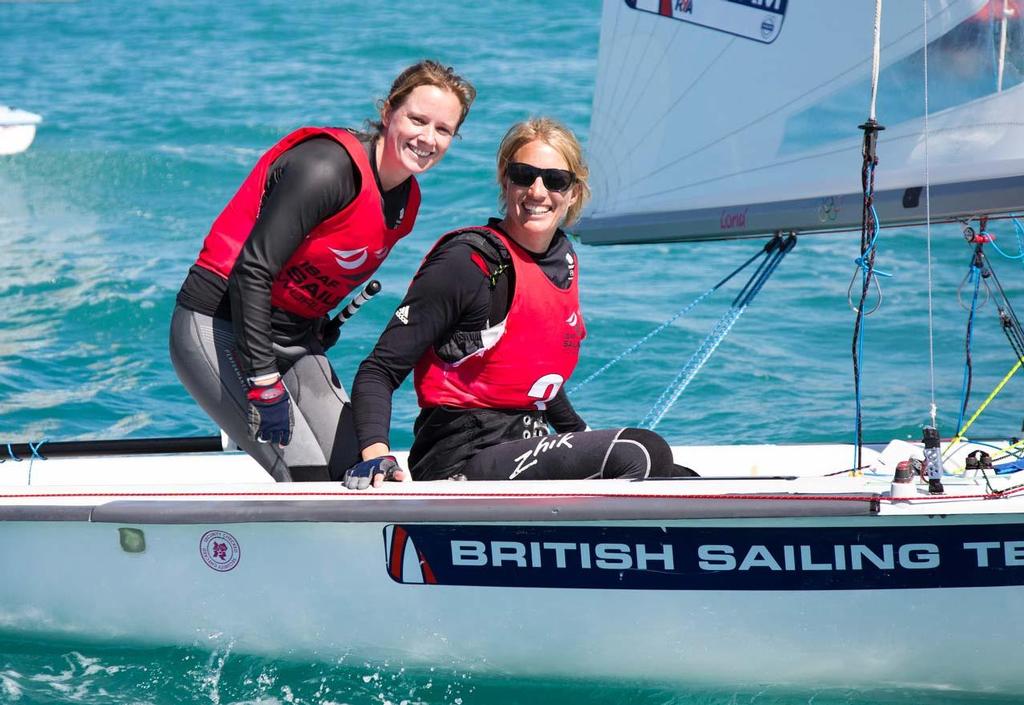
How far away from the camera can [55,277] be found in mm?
7453

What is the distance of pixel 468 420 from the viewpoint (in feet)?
9.48

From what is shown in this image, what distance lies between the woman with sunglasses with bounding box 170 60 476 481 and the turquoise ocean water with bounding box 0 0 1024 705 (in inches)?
21.9

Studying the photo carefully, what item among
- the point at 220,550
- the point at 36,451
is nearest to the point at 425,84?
the point at 220,550

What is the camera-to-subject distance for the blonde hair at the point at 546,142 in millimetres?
2789

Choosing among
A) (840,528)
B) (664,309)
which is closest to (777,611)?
(840,528)

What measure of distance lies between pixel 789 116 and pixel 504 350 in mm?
1180

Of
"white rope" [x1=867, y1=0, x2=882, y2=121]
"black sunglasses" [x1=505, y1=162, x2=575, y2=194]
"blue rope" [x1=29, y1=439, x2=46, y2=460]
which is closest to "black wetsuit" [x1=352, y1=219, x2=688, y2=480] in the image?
"black sunglasses" [x1=505, y1=162, x2=575, y2=194]

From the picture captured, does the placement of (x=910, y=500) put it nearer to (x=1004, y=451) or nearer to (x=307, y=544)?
(x=1004, y=451)

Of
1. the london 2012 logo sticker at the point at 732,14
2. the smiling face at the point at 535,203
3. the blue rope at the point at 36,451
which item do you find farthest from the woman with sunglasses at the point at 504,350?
the blue rope at the point at 36,451

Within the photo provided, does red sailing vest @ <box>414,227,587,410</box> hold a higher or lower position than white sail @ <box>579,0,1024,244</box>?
lower

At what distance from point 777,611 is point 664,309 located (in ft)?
13.7

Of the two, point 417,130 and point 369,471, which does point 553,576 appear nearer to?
point 369,471

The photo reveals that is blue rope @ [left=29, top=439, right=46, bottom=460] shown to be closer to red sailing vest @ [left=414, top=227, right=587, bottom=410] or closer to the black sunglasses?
red sailing vest @ [left=414, top=227, right=587, bottom=410]

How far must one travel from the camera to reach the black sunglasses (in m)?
2.76
